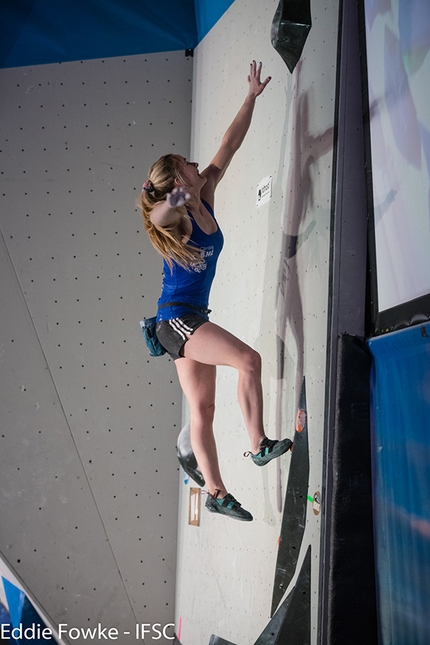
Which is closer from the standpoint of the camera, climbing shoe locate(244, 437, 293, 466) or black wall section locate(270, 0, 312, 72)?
climbing shoe locate(244, 437, 293, 466)

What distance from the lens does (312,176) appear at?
7.96 feet

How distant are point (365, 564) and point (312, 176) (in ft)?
4.49

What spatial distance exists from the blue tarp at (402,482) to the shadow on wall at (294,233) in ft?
1.49

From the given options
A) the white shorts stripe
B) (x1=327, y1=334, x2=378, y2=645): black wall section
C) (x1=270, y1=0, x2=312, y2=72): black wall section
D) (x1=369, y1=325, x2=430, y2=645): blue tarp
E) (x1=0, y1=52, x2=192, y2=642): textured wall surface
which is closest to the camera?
(x1=369, y1=325, x2=430, y2=645): blue tarp

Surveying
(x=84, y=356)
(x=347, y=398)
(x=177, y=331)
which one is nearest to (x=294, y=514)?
(x=347, y=398)

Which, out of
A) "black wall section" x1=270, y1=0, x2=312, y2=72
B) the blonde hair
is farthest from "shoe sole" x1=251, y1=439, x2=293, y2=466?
"black wall section" x1=270, y1=0, x2=312, y2=72

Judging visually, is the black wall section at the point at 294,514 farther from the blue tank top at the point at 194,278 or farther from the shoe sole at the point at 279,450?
the blue tank top at the point at 194,278

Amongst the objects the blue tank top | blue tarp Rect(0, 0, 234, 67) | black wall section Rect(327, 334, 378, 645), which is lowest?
black wall section Rect(327, 334, 378, 645)

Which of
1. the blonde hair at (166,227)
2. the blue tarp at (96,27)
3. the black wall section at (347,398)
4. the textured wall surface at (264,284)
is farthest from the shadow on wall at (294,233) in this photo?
the blue tarp at (96,27)

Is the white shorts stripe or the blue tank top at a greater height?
the blue tank top

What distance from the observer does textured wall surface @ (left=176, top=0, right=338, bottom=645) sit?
2357 millimetres

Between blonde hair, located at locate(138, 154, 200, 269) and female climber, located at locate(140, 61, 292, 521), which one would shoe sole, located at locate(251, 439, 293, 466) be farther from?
Answer: blonde hair, located at locate(138, 154, 200, 269)

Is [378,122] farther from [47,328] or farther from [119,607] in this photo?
[119,607]

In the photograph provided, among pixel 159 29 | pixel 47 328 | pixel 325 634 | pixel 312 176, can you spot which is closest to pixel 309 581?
pixel 325 634
